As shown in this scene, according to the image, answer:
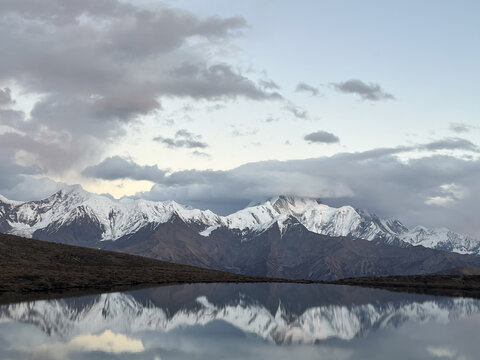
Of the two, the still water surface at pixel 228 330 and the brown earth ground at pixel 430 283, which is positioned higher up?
the still water surface at pixel 228 330

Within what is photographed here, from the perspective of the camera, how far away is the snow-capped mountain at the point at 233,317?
51.9 metres

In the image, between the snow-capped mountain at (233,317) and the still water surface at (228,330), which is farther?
the snow-capped mountain at (233,317)

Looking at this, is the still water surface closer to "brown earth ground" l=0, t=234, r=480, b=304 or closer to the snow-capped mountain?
the snow-capped mountain

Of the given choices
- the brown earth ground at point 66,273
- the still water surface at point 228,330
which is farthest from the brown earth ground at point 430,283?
the still water surface at point 228,330

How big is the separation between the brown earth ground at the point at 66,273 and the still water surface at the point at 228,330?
1637 cm

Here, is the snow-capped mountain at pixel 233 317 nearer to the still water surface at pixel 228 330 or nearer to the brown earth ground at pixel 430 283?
the still water surface at pixel 228 330

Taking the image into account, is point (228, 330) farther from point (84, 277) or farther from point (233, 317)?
point (84, 277)

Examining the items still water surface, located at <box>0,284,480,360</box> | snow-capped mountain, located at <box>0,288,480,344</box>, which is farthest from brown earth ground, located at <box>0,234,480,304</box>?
still water surface, located at <box>0,284,480,360</box>

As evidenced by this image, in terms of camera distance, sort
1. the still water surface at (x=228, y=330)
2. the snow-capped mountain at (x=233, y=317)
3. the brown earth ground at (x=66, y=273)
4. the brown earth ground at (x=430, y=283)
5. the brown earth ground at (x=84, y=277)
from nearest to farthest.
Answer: the still water surface at (x=228, y=330)
the snow-capped mountain at (x=233, y=317)
the brown earth ground at (x=66, y=273)
the brown earth ground at (x=84, y=277)
the brown earth ground at (x=430, y=283)

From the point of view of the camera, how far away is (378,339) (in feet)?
164

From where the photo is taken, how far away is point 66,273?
115m

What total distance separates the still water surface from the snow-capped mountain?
0.34ft

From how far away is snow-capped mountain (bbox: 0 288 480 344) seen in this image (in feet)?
170

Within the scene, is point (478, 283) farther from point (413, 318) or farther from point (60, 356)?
point (60, 356)
